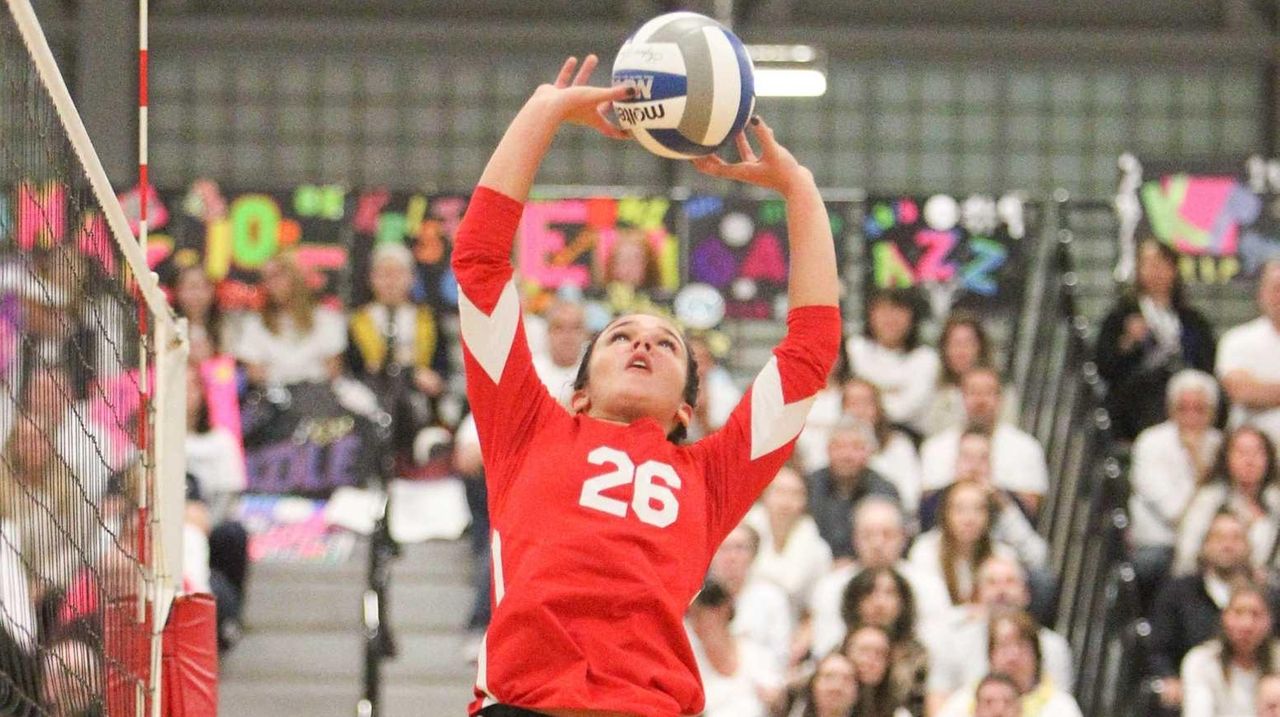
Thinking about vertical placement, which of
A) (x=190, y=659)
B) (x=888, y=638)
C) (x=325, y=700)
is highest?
(x=190, y=659)

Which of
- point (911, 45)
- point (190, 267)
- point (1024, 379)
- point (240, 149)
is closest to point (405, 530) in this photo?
point (190, 267)

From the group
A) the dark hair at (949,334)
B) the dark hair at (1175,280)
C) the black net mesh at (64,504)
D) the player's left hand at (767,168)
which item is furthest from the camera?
the dark hair at (1175,280)

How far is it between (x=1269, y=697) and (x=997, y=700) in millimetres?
1139

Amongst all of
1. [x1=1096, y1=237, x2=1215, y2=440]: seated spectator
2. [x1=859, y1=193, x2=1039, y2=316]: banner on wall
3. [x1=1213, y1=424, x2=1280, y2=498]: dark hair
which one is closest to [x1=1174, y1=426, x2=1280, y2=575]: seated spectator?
[x1=1213, y1=424, x2=1280, y2=498]: dark hair

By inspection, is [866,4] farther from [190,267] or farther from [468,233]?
[468,233]

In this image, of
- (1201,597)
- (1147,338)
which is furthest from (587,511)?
(1147,338)

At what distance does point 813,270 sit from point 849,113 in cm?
1049

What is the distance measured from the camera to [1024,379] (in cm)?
1191

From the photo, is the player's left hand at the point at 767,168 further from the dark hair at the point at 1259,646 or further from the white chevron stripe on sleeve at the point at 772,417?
the dark hair at the point at 1259,646

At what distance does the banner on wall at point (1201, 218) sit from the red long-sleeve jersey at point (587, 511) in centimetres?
751

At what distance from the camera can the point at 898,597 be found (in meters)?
8.45

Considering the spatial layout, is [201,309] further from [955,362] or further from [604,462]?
[604,462]

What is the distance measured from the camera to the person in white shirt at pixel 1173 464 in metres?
9.73

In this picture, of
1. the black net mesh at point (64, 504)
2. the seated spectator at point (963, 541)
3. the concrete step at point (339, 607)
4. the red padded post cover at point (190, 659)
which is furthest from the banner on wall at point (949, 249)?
the red padded post cover at point (190, 659)
